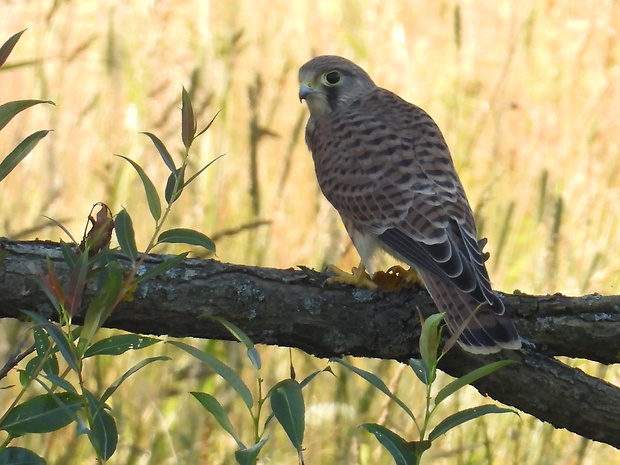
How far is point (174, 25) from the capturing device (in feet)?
21.4

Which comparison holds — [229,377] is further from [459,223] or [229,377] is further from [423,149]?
[423,149]

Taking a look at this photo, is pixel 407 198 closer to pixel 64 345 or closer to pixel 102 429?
pixel 102 429

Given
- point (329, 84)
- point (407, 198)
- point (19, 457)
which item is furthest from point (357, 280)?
point (329, 84)

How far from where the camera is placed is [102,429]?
146 cm

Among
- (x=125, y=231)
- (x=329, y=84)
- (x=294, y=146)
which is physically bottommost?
(x=125, y=231)

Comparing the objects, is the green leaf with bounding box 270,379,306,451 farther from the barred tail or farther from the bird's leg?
the bird's leg

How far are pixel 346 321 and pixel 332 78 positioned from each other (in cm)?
193

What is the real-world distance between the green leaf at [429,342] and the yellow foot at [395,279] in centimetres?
116

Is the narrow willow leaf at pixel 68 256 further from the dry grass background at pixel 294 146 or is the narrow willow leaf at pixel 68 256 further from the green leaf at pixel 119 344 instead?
the dry grass background at pixel 294 146

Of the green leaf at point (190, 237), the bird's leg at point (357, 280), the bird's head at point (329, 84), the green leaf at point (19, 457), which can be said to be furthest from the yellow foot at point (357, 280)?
the bird's head at point (329, 84)

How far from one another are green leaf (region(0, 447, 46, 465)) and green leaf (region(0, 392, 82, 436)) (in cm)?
3

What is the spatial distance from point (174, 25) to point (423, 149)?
3581 mm

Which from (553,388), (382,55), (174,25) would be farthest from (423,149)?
(174,25)

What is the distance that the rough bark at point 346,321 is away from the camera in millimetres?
2227
